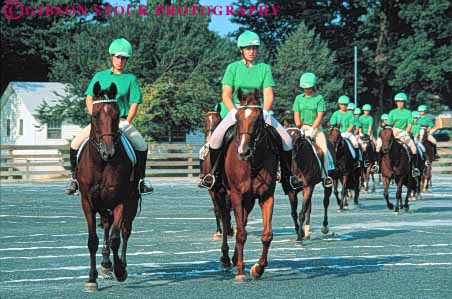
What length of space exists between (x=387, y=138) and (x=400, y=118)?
5.48 ft

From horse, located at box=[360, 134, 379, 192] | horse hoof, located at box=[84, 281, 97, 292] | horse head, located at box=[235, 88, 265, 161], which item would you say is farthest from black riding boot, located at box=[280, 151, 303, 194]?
horse, located at box=[360, 134, 379, 192]

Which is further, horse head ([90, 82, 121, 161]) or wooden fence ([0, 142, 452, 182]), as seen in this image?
wooden fence ([0, 142, 452, 182])

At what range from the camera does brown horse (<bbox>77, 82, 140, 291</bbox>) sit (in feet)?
36.6

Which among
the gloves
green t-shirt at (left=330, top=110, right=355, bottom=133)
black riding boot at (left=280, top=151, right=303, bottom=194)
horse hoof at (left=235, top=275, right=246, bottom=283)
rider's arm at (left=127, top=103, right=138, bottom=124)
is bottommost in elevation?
horse hoof at (left=235, top=275, right=246, bottom=283)

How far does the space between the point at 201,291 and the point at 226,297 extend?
486 mm

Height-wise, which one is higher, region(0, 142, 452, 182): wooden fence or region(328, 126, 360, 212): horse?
region(328, 126, 360, 212): horse

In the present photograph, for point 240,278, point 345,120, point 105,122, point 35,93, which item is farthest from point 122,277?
point 35,93

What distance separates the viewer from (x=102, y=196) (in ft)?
37.5

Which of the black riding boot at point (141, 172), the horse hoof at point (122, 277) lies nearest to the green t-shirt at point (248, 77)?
the black riding boot at point (141, 172)

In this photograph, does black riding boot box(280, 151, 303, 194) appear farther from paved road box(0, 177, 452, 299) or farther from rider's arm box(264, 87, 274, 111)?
paved road box(0, 177, 452, 299)

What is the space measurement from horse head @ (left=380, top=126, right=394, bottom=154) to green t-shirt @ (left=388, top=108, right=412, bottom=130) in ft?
4.09

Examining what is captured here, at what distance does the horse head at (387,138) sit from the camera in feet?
82.1

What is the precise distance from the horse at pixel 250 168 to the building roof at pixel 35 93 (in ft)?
179

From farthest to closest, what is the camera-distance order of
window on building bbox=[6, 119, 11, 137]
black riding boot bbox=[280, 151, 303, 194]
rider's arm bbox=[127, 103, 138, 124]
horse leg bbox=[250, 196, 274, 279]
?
window on building bbox=[6, 119, 11, 137] → black riding boot bbox=[280, 151, 303, 194] → rider's arm bbox=[127, 103, 138, 124] → horse leg bbox=[250, 196, 274, 279]
